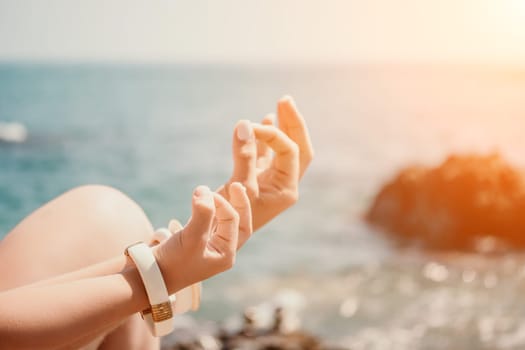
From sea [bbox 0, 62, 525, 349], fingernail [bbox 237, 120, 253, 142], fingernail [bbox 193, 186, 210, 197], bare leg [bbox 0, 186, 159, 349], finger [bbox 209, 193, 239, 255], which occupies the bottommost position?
sea [bbox 0, 62, 525, 349]

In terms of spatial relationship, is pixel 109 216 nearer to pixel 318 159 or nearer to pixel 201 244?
pixel 201 244

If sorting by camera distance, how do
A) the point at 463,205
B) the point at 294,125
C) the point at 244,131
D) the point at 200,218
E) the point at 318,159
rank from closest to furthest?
the point at 200,218 < the point at 244,131 < the point at 294,125 < the point at 463,205 < the point at 318,159

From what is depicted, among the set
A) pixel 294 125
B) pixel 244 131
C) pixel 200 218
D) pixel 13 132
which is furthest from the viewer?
pixel 13 132

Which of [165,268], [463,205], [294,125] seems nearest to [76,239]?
[165,268]

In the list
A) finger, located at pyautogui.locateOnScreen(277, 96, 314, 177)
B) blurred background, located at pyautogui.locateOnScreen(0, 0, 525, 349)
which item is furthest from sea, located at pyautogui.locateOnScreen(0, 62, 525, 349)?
finger, located at pyautogui.locateOnScreen(277, 96, 314, 177)

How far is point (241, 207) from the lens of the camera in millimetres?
667

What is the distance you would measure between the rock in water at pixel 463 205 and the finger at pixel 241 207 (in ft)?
6.89

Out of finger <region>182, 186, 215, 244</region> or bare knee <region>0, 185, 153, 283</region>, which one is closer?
finger <region>182, 186, 215, 244</region>

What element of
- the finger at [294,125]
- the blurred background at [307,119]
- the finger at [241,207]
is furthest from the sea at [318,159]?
the finger at [241,207]

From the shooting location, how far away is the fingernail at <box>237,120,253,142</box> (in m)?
0.71

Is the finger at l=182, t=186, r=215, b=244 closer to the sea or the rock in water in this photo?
the sea

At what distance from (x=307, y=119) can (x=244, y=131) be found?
12.0 feet

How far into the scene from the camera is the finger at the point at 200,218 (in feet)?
1.93

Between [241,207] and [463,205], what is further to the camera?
[463,205]
